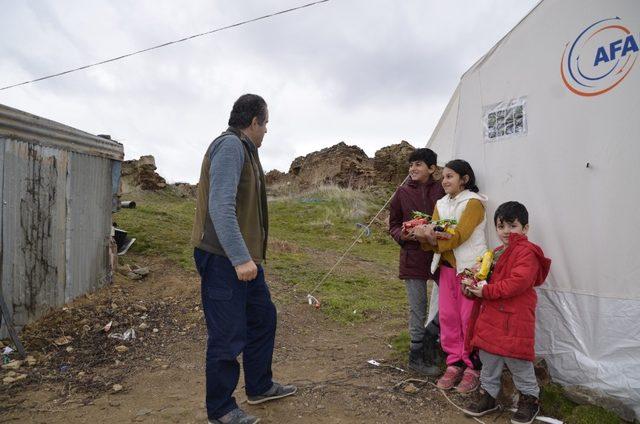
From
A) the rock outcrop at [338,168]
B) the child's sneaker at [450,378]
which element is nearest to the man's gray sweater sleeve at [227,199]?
the child's sneaker at [450,378]

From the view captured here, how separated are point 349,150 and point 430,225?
2269 cm

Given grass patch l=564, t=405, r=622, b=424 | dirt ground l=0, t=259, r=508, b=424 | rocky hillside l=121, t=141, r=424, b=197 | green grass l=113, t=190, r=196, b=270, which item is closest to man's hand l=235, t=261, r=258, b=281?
dirt ground l=0, t=259, r=508, b=424

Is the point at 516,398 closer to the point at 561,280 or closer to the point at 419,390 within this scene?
the point at 419,390

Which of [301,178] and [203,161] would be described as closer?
[203,161]

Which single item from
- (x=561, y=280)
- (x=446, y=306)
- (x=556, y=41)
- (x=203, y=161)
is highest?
(x=556, y=41)

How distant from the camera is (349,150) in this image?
1011 inches

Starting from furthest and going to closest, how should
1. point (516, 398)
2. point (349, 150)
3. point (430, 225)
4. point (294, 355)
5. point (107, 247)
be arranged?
point (349, 150) → point (107, 247) → point (294, 355) → point (430, 225) → point (516, 398)

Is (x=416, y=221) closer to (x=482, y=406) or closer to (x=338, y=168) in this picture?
(x=482, y=406)

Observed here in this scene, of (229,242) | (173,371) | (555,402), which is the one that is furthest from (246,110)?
(555,402)

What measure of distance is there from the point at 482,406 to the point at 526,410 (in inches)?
10.4

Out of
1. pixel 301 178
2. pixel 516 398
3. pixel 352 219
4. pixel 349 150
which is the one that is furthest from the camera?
pixel 301 178

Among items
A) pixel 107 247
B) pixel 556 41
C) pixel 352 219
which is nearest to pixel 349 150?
pixel 352 219

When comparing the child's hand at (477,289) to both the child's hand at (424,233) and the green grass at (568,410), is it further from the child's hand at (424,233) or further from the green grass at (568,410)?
the green grass at (568,410)

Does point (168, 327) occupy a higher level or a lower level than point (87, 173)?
lower
